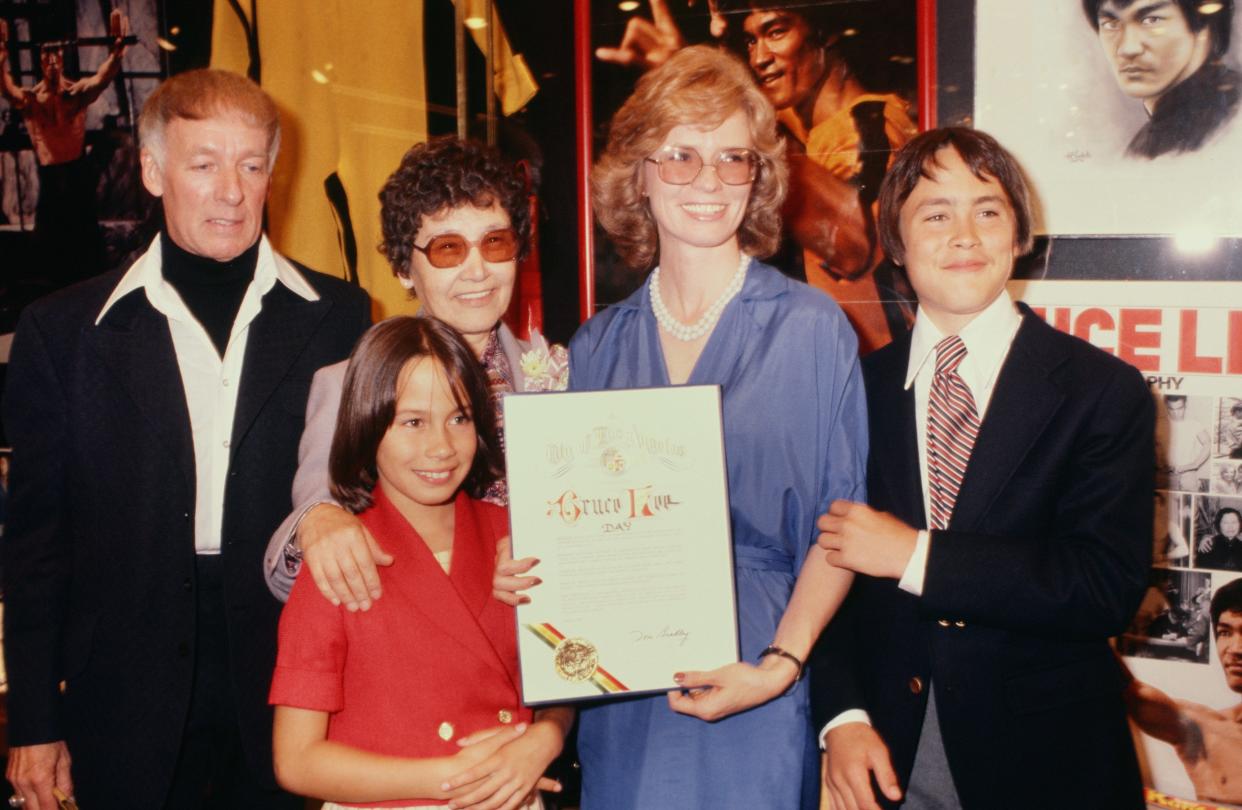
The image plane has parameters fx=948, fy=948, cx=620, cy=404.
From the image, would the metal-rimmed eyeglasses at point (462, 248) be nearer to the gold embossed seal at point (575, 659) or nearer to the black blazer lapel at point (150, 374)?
the black blazer lapel at point (150, 374)

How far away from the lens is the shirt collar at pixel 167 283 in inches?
95.3

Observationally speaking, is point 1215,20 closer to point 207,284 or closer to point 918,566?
point 918,566

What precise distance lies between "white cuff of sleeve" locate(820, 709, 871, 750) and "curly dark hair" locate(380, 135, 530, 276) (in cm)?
140

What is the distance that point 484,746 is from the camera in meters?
1.80

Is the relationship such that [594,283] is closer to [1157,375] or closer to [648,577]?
[1157,375]

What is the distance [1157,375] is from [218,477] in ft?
10.6

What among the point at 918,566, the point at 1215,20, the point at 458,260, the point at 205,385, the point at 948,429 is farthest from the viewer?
the point at 1215,20

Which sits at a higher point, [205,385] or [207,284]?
[207,284]

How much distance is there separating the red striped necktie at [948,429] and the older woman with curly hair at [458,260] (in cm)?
88

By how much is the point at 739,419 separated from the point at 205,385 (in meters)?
1.39

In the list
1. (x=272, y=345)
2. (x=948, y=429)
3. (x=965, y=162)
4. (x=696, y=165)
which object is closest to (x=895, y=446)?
(x=948, y=429)

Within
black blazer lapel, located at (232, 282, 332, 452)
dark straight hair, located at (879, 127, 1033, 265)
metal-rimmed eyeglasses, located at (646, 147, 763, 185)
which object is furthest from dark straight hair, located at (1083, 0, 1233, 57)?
black blazer lapel, located at (232, 282, 332, 452)

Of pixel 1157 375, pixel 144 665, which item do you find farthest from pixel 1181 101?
pixel 144 665

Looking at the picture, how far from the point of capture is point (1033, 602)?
5.99 ft
